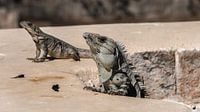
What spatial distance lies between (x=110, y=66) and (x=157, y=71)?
0.79 metres

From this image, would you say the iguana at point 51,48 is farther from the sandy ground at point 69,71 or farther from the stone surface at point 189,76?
the stone surface at point 189,76

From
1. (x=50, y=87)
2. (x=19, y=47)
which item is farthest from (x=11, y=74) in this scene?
(x=19, y=47)

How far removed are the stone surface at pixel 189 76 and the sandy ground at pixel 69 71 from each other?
0.11 meters

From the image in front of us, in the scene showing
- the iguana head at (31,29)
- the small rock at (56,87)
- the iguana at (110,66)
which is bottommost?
the small rock at (56,87)

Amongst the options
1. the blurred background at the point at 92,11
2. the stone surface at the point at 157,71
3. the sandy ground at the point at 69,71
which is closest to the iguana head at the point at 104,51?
the sandy ground at the point at 69,71

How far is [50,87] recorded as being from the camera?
5.33m

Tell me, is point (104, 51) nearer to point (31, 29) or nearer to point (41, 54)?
point (41, 54)

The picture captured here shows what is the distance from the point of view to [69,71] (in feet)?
19.2

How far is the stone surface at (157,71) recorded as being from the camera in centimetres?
605

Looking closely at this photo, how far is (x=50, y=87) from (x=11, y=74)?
1.67 feet

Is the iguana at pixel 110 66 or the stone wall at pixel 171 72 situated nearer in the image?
the iguana at pixel 110 66

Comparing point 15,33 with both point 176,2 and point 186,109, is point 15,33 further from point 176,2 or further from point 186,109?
point 176,2

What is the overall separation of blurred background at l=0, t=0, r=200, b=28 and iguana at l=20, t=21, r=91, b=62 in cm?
708

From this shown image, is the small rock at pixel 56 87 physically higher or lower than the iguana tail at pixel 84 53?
lower
